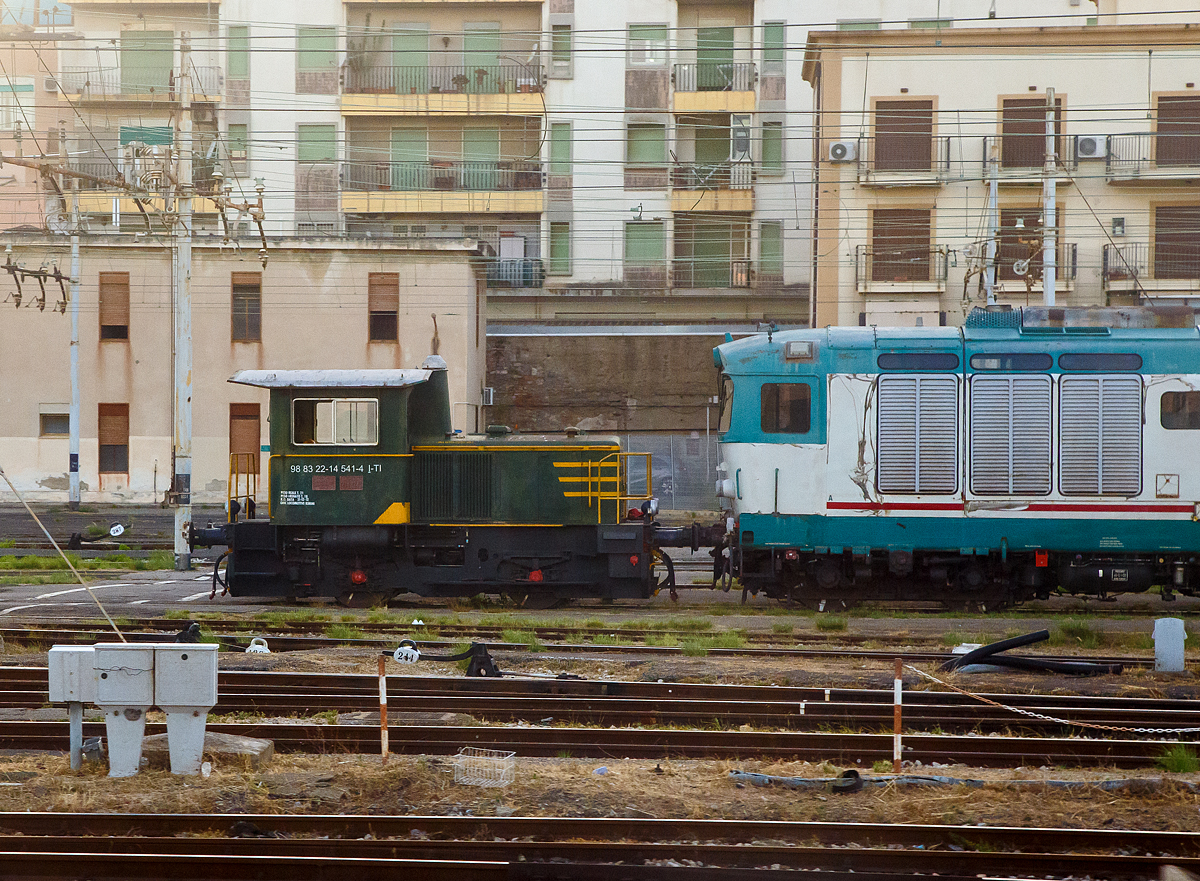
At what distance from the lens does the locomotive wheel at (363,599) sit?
16766 mm

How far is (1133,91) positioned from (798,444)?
22.5 meters

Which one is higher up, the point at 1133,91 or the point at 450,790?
the point at 1133,91

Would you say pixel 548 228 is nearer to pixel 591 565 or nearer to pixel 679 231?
pixel 679 231

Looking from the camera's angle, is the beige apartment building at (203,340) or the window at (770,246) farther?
the window at (770,246)

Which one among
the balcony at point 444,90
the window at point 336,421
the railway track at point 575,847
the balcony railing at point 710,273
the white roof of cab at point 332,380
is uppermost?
the balcony at point 444,90

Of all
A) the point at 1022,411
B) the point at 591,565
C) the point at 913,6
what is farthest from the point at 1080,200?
the point at 591,565

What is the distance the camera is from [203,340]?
101ft

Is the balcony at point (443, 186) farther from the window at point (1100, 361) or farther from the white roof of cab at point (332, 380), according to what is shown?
the window at point (1100, 361)

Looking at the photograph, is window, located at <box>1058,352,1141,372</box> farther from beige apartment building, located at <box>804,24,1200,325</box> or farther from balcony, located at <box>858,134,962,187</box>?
balcony, located at <box>858,134,962,187</box>

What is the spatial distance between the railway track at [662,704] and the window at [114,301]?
73.0 ft

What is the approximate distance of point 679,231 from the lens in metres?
40.2

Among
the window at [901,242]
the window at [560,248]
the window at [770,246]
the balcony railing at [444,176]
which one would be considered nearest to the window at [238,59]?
the balcony railing at [444,176]

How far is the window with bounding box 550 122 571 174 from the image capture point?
40.2 meters

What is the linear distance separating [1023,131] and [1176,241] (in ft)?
18.2
